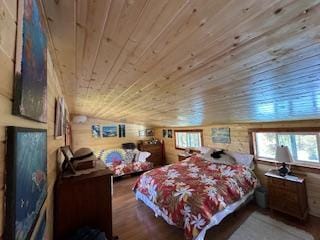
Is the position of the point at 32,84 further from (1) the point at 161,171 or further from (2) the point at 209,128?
(2) the point at 209,128

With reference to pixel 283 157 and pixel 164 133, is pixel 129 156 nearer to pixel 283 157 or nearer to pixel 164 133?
pixel 164 133

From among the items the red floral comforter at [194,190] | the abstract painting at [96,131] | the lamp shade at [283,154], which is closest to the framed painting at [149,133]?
the abstract painting at [96,131]

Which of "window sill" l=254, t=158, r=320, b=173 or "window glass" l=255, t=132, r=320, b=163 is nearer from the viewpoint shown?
"window sill" l=254, t=158, r=320, b=173

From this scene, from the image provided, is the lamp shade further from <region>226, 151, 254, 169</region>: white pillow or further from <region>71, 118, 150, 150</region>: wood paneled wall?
<region>71, 118, 150, 150</region>: wood paneled wall

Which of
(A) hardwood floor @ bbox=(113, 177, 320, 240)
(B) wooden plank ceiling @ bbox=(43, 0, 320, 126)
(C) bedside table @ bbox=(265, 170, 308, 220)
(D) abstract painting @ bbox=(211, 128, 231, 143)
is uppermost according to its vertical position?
(B) wooden plank ceiling @ bbox=(43, 0, 320, 126)

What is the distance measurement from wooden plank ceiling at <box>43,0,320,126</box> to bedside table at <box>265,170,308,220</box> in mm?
1493

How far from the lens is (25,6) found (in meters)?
0.57

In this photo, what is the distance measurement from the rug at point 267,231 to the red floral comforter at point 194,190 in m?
0.40

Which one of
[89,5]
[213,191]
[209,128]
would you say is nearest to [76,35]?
[89,5]

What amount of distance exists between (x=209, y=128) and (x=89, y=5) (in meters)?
4.26

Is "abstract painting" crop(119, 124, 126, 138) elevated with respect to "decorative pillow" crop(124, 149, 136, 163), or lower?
elevated

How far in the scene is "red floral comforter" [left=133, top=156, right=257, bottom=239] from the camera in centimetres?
218

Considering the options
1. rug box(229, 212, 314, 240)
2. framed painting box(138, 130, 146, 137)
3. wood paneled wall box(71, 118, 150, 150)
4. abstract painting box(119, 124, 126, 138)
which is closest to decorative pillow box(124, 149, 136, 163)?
wood paneled wall box(71, 118, 150, 150)

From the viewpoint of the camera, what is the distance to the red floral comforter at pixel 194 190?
7.16 feet
